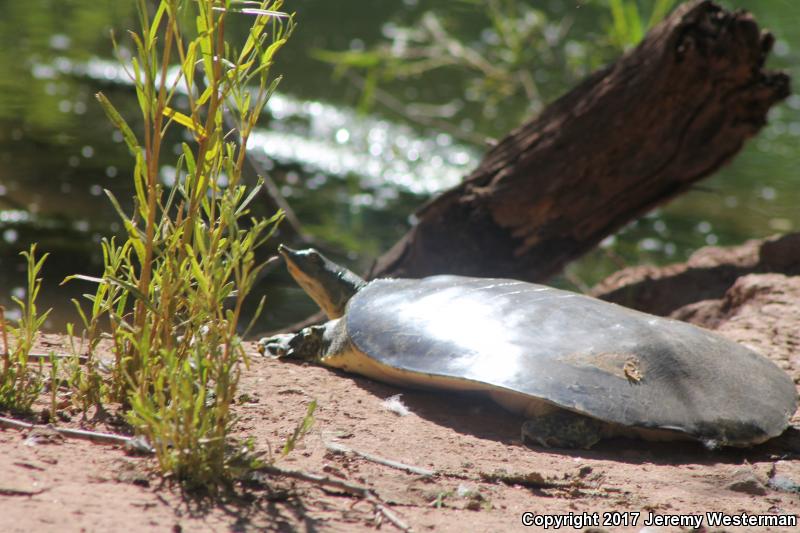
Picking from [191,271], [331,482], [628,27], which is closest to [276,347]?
[191,271]

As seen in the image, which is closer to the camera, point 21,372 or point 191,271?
point 191,271

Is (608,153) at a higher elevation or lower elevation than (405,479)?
higher

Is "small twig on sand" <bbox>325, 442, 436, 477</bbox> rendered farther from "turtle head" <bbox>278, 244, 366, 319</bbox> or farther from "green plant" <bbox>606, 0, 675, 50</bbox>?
"green plant" <bbox>606, 0, 675, 50</bbox>

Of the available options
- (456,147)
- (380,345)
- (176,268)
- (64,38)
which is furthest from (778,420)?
(64,38)

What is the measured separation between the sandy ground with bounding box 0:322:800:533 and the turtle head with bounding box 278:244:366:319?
70 centimetres

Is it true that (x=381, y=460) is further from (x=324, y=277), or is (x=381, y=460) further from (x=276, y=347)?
(x=324, y=277)

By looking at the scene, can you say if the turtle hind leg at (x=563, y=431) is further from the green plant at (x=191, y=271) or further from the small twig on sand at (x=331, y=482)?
the green plant at (x=191, y=271)

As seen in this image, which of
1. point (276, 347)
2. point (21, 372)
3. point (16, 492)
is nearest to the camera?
point (16, 492)

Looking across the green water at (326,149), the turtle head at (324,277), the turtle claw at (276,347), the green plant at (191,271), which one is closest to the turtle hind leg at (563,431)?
the green plant at (191,271)

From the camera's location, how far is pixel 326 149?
292 inches

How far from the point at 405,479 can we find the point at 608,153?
8.56ft

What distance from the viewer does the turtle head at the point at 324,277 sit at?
3420 mm

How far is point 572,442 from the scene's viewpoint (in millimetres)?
2463

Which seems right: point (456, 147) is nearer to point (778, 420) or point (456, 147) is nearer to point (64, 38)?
point (64, 38)
